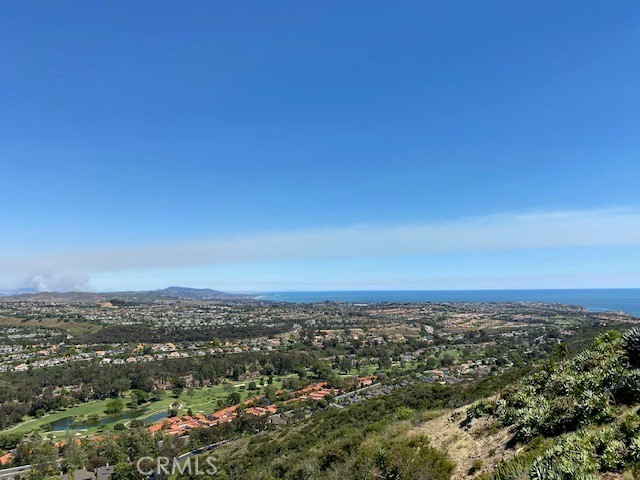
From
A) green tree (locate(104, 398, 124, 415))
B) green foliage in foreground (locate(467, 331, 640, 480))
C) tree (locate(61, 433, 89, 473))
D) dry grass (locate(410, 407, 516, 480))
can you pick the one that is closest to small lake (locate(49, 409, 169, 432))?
green tree (locate(104, 398, 124, 415))

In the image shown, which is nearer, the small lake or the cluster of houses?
the cluster of houses

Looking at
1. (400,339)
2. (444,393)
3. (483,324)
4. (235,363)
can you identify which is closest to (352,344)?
(400,339)

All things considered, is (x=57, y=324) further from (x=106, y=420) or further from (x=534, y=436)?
(x=534, y=436)

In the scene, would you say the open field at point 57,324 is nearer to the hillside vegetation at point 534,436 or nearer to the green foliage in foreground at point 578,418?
the hillside vegetation at point 534,436

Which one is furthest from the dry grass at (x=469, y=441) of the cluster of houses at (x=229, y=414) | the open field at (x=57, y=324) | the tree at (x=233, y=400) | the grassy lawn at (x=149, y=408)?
the open field at (x=57, y=324)

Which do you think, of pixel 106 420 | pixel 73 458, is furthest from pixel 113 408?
→ pixel 73 458

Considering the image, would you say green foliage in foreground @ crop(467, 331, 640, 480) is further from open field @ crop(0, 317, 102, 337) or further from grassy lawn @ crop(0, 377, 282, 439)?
open field @ crop(0, 317, 102, 337)
